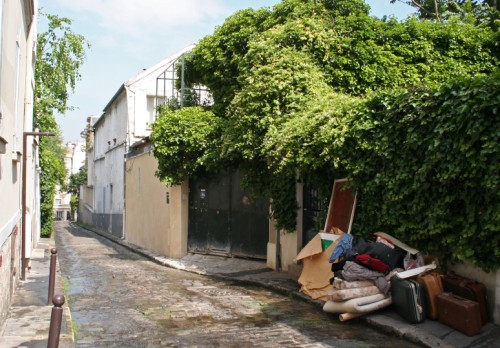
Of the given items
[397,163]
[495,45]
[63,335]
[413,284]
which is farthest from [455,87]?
[495,45]

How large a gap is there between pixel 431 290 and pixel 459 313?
0.62 m

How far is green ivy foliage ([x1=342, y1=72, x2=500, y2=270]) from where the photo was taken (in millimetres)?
6121

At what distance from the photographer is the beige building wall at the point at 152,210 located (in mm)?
16125

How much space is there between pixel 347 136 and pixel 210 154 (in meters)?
6.35

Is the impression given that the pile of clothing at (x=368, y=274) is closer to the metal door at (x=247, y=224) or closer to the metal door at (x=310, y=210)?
the metal door at (x=310, y=210)

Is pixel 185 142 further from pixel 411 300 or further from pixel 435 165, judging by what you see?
pixel 411 300

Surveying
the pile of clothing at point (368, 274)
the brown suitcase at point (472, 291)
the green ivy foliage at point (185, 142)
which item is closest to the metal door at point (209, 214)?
the green ivy foliage at point (185, 142)

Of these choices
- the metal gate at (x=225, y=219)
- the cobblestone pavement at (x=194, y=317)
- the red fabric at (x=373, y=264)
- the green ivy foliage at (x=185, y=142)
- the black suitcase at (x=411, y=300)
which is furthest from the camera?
the green ivy foliage at (x=185, y=142)

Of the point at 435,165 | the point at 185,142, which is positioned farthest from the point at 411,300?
the point at 185,142

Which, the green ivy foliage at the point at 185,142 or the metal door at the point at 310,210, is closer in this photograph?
the metal door at the point at 310,210

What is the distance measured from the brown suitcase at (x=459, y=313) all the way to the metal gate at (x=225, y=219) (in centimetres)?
731

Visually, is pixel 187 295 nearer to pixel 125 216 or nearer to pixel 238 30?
pixel 238 30

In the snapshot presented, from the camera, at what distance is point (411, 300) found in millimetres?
6734

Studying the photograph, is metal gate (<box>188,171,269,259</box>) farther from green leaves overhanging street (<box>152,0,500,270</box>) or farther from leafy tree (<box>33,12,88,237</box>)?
leafy tree (<box>33,12,88,237</box>)
